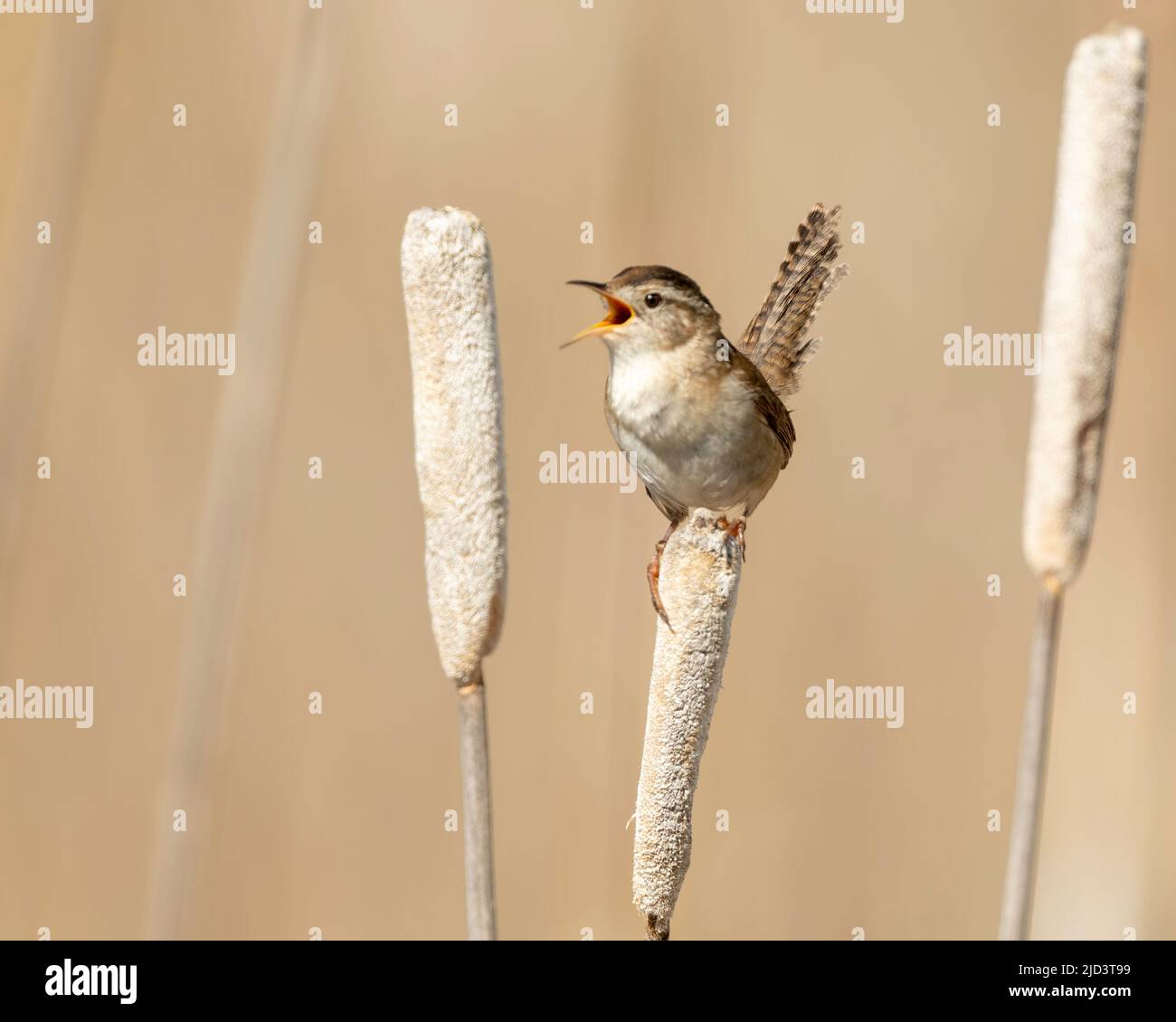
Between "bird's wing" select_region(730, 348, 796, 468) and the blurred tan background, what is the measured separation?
0.66 m

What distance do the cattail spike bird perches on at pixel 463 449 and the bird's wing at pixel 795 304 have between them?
4.23 ft

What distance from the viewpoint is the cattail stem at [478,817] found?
151 cm

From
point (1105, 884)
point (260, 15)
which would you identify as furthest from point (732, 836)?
point (260, 15)

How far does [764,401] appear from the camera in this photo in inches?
105

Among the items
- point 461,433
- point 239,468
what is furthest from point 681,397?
point 461,433

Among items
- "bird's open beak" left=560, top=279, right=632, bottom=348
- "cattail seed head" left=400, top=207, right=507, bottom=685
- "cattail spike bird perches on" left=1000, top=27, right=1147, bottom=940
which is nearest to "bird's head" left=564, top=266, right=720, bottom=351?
"bird's open beak" left=560, top=279, right=632, bottom=348

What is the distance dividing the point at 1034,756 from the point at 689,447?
113cm

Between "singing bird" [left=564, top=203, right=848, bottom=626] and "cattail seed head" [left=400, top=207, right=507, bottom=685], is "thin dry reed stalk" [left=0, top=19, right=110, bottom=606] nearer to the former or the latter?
"singing bird" [left=564, top=203, right=848, bottom=626]

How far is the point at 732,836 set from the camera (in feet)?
11.9

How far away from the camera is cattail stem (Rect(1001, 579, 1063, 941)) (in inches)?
58.6

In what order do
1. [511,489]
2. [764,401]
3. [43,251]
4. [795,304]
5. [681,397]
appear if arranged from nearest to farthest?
[43,251], [681,397], [764,401], [795,304], [511,489]

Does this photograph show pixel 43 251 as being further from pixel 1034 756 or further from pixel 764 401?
pixel 1034 756

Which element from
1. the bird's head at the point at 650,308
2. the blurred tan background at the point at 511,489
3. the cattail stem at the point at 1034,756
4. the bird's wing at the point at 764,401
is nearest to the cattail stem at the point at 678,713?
the cattail stem at the point at 1034,756

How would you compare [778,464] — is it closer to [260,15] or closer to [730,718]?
[730,718]
